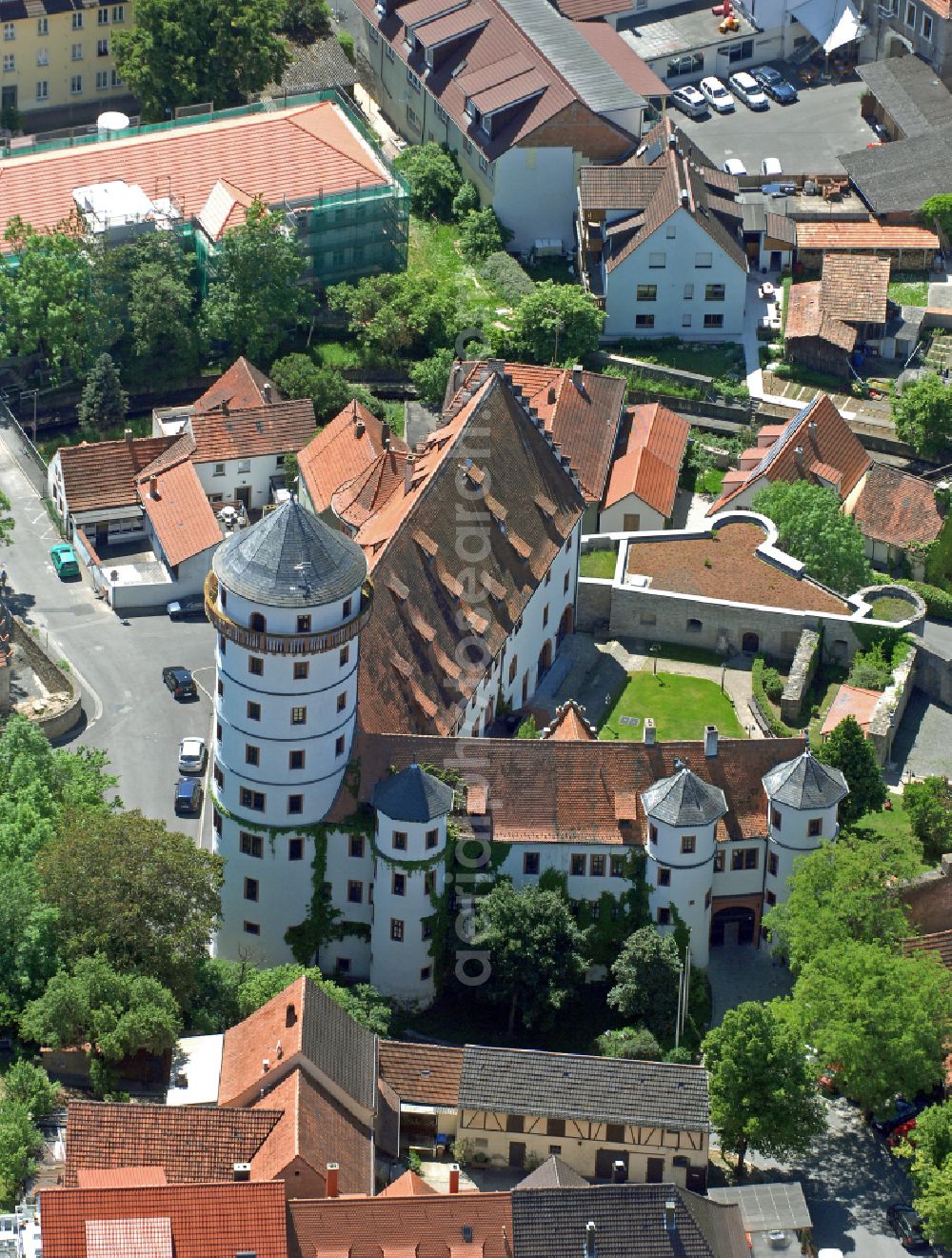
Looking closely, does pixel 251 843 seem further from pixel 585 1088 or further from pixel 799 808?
pixel 799 808

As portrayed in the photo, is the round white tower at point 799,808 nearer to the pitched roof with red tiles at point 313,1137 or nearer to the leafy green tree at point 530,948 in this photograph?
the leafy green tree at point 530,948

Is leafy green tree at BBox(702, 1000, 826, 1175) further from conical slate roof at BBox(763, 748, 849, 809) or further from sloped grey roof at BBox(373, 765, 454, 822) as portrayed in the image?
sloped grey roof at BBox(373, 765, 454, 822)

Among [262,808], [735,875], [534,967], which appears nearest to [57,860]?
[262,808]

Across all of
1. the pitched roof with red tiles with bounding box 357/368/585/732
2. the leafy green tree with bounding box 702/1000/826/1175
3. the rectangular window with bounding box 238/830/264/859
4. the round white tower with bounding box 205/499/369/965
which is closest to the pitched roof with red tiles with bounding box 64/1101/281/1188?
the round white tower with bounding box 205/499/369/965

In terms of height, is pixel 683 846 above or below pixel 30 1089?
above

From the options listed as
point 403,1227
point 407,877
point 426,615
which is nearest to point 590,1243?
point 403,1227

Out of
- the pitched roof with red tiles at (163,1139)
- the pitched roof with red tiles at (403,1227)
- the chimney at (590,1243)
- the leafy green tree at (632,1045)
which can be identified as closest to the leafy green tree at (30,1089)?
the pitched roof with red tiles at (163,1139)
